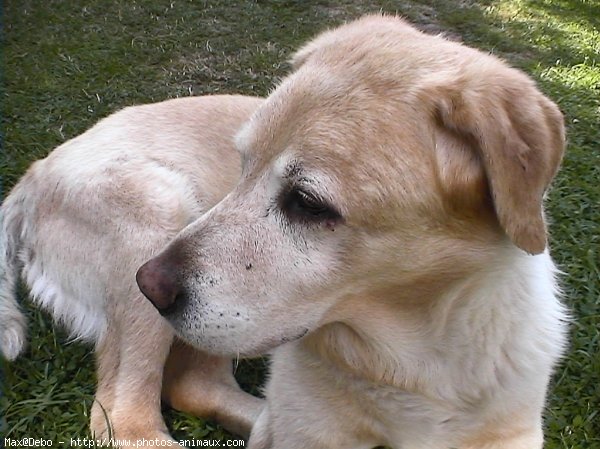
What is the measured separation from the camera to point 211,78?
576cm

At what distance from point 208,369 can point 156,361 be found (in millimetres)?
293

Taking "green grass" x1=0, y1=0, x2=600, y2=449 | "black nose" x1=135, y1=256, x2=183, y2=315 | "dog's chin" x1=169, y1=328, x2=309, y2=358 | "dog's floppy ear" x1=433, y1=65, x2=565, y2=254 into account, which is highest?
"dog's floppy ear" x1=433, y1=65, x2=565, y2=254

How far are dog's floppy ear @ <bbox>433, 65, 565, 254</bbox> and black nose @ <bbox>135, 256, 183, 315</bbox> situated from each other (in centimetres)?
88

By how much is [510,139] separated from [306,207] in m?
0.58

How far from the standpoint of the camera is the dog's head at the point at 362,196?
1872mm

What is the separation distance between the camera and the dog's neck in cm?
213

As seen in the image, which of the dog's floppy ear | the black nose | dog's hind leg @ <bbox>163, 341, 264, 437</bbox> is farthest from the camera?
dog's hind leg @ <bbox>163, 341, 264, 437</bbox>

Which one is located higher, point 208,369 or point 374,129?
point 374,129

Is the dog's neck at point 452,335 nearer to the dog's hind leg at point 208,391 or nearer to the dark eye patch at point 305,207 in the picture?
the dark eye patch at point 305,207

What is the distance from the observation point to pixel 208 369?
120 inches

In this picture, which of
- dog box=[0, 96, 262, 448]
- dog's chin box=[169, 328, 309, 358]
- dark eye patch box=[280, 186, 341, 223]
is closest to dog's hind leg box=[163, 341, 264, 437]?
dog box=[0, 96, 262, 448]

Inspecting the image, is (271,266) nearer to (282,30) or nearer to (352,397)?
(352,397)

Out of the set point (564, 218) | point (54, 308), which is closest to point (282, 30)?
point (564, 218)

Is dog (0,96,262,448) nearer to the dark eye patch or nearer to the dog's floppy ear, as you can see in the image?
the dark eye patch
